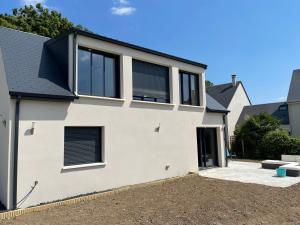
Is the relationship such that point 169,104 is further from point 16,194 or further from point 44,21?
point 44,21

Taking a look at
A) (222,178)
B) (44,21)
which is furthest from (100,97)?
(44,21)

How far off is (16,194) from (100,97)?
4953 millimetres

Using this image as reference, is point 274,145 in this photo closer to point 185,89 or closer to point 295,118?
point 295,118

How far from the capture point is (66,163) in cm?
1052

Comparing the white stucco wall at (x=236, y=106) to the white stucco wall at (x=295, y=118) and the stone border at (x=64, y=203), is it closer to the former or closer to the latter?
the white stucco wall at (x=295, y=118)

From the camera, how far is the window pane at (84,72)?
38.2ft

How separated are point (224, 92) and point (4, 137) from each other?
33.0 metres

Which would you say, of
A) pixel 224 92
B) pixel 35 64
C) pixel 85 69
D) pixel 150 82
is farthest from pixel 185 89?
pixel 224 92

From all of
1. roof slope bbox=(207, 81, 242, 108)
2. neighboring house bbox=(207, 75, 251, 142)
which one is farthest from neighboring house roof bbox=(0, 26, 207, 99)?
roof slope bbox=(207, 81, 242, 108)

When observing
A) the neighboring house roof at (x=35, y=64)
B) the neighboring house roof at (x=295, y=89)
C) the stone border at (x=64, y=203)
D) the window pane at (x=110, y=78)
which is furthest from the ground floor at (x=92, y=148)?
the neighboring house roof at (x=295, y=89)

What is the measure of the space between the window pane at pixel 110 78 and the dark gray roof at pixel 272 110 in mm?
24201

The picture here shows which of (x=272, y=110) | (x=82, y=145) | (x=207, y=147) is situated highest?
(x=272, y=110)

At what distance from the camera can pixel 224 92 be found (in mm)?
38312

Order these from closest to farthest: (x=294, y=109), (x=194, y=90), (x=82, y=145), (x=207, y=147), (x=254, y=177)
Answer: (x=82, y=145) < (x=254, y=177) < (x=194, y=90) < (x=207, y=147) < (x=294, y=109)
